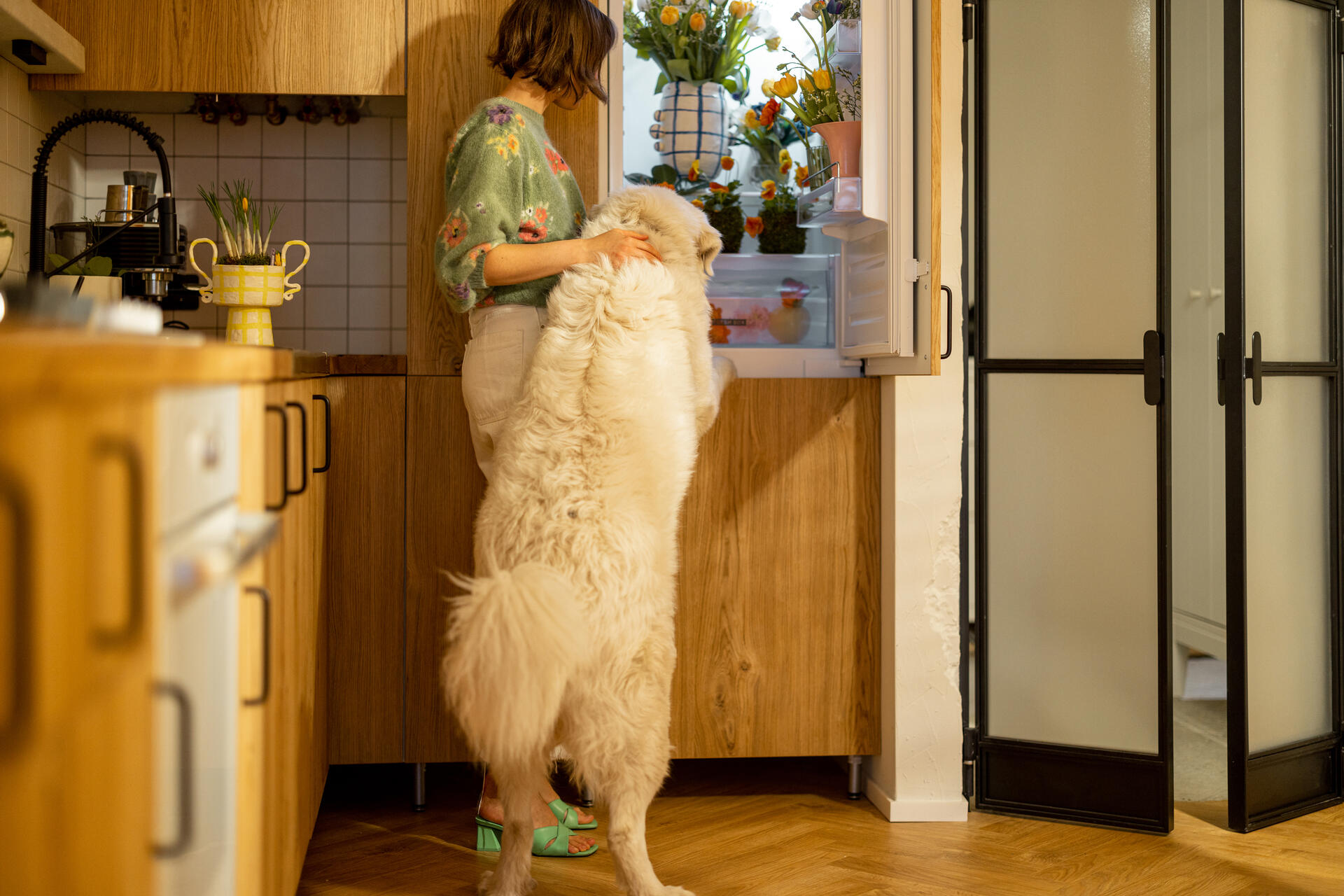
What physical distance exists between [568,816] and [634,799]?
55cm

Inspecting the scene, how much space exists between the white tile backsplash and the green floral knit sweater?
0.77m

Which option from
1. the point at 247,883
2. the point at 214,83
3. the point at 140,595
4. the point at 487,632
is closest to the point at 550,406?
the point at 487,632

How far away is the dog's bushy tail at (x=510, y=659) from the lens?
4.73 feet

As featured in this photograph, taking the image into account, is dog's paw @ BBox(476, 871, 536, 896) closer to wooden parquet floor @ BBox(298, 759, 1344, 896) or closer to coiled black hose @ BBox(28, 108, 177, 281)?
wooden parquet floor @ BBox(298, 759, 1344, 896)

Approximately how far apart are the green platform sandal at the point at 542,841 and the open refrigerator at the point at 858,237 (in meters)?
1.22

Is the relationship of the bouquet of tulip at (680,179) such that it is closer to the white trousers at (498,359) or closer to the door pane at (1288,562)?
the white trousers at (498,359)

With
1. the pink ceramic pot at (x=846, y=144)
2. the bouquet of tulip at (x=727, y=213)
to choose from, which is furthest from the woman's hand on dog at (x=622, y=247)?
the bouquet of tulip at (x=727, y=213)

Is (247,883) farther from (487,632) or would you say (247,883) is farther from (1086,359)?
(1086,359)

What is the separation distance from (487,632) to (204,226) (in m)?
1.69

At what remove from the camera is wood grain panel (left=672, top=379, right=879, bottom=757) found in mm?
2348

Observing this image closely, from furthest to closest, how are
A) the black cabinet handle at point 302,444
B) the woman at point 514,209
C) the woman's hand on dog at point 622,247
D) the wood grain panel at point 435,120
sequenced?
the wood grain panel at point 435,120, the woman at point 514,209, the woman's hand on dog at point 622,247, the black cabinet handle at point 302,444

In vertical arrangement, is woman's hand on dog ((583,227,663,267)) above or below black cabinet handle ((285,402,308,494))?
above

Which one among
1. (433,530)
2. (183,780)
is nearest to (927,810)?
(433,530)

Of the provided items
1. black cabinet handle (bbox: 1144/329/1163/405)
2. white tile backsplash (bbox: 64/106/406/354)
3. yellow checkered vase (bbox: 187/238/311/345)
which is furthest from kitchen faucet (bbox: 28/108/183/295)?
black cabinet handle (bbox: 1144/329/1163/405)
